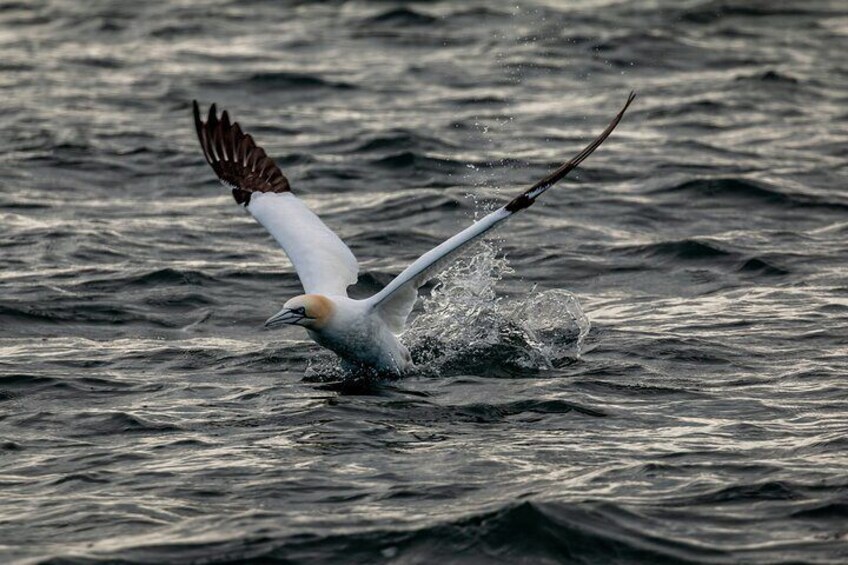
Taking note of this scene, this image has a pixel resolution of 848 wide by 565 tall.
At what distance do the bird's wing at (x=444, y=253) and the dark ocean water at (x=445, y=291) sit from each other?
50cm

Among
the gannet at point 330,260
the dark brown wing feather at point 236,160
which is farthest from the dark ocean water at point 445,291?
the dark brown wing feather at point 236,160

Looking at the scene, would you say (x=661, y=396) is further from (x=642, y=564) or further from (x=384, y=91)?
(x=384, y=91)

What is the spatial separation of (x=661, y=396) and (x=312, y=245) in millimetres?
2859

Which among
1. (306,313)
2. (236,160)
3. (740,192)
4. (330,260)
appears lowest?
(740,192)

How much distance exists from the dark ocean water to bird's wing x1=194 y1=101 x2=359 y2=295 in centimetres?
63

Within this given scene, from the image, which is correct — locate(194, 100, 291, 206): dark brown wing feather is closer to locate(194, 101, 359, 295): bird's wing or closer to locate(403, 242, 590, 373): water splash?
locate(194, 101, 359, 295): bird's wing

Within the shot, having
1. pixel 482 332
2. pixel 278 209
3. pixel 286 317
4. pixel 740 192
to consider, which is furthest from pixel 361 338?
pixel 740 192

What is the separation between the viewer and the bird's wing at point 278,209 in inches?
449

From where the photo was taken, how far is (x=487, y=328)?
37.6 feet

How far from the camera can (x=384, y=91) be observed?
21.3m

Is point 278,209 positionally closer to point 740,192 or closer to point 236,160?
point 236,160

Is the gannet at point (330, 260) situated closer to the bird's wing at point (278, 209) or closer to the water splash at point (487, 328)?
the bird's wing at point (278, 209)

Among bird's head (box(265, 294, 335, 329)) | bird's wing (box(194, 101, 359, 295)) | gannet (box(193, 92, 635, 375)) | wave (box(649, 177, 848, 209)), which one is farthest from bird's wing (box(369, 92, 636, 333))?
wave (box(649, 177, 848, 209))

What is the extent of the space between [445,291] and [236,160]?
1886mm
